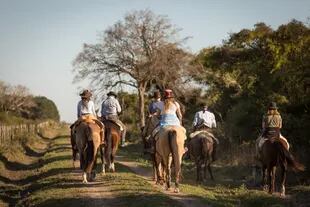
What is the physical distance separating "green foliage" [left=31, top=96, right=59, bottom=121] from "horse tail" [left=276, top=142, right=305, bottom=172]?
119 m

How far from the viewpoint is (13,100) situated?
417ft

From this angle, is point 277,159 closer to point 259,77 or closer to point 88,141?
point 88,141

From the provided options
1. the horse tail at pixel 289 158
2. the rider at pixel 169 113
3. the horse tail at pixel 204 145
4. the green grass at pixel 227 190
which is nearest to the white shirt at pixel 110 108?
the horse tail at pixel 204 145

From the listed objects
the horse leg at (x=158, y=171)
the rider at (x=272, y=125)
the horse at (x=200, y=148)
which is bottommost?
the horse leg at (x=158, y=171)

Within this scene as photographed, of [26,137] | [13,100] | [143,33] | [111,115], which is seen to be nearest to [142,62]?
[143,33]

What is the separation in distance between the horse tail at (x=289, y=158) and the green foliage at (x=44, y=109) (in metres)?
119

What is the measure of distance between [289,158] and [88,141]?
20.2 feet

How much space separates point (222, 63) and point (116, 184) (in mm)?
37755

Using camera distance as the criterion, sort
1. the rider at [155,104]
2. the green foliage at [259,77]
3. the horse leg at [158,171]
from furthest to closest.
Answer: the green foliage at [259,77], the rider at [155,104], the horse leg at [158,171]

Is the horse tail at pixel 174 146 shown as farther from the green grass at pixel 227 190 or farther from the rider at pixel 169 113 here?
the green grass at pixel 227 190

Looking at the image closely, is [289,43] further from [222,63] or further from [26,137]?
[26,137]

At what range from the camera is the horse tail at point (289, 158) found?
55.4ft

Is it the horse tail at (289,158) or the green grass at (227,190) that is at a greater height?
the horse tail at (289,158)

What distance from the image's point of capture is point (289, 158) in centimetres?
1702
